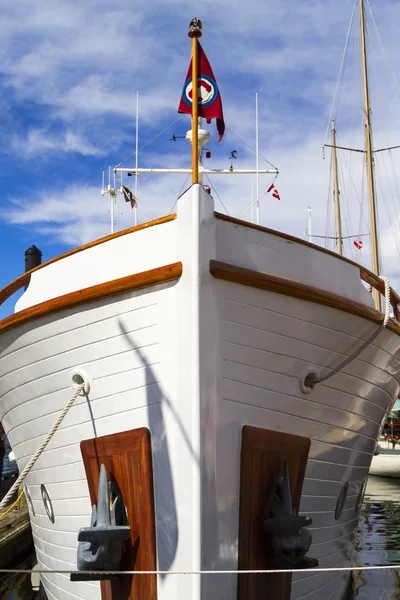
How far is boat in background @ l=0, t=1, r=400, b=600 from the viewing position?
396 centimetres

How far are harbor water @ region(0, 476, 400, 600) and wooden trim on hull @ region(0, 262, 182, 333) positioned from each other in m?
5.04

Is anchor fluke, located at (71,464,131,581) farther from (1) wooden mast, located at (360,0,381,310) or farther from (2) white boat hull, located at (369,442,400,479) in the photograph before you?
(2) white boat hull, located at (369,442,400,479)

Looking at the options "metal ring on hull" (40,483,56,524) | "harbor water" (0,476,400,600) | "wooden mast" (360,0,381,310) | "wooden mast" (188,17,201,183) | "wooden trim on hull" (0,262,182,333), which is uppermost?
"wooden mast" (360,0,381,310)

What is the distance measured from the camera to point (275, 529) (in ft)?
13.3

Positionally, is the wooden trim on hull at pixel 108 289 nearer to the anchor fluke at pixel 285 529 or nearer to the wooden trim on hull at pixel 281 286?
the wooden trim on hull at pixel 281 286

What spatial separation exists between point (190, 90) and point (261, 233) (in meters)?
1.25

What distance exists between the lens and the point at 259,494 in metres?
4.20

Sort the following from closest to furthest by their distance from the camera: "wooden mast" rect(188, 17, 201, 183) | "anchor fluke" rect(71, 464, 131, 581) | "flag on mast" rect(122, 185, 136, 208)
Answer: "anchor fluke" rect(71, 464, 131, 581), "wooden mast" rect(188, 17, 201, 183), "flag on mast" rect(122, 185, 136, 208)

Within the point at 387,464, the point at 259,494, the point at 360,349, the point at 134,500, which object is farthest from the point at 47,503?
the point at 387,464

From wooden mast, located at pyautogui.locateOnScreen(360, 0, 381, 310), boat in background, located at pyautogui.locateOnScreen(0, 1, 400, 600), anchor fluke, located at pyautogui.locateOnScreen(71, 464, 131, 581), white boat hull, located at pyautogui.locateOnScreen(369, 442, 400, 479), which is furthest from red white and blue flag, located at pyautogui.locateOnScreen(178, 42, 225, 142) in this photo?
white boat hull, located at pyautogui.locateOnScreen(369, 442, 400, 479)

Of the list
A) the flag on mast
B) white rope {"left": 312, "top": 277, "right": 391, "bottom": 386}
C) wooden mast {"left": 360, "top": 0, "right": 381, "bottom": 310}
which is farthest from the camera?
wooden mast {"left": 360, "top": 0, "right": 381, "bottom": 310}

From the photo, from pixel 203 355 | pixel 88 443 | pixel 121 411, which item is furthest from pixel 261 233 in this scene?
pixel 88 443

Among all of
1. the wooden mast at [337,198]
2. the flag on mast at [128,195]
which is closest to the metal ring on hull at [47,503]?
the flag on mast at [128,195]

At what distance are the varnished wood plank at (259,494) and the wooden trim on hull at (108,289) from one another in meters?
1.20
